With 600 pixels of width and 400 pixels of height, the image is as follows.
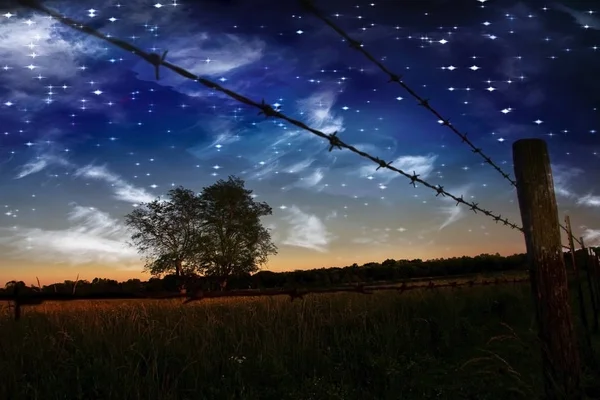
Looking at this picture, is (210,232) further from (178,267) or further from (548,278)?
(548,278)

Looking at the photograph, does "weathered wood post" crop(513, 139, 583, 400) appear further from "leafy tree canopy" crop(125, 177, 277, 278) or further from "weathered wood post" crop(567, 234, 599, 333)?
"leafy tree canopy" crop(125, 177, 277, 278)

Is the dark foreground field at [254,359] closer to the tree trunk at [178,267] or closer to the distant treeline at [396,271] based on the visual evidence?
the distant treeline at [396,271]

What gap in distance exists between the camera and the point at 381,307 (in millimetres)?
8242

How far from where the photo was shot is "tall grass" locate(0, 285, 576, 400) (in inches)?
166

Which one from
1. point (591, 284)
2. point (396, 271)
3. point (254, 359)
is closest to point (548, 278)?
point (254, 359)

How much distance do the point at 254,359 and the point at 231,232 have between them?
49178 millimetres

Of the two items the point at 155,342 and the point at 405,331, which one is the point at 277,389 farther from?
the point at 405,331

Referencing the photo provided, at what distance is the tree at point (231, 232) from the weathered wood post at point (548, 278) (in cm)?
4910

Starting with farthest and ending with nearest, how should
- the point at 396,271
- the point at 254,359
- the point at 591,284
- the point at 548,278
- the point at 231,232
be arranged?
the point at 231,232, the point at 396,271, the point at 591,284, the point at 254,359, the point at 548,278

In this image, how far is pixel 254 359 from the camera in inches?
199

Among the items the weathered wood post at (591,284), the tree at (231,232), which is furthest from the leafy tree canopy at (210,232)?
the weathered wood post at (591,284)

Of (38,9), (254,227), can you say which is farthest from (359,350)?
(254,227)

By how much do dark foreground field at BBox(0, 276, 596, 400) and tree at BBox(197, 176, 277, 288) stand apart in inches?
1798

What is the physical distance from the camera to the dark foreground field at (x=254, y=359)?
4.21 metres
